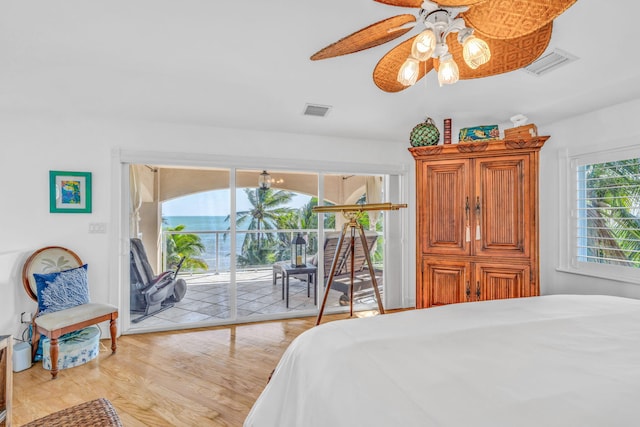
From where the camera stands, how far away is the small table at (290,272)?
4.10 meters

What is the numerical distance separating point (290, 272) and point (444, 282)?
1.82 meters

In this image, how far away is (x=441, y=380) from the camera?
94cm

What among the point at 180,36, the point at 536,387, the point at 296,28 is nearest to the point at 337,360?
the point at 536,387

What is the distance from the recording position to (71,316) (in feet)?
8.89

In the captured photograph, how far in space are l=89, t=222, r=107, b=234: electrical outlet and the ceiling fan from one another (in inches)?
116

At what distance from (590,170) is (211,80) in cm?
352

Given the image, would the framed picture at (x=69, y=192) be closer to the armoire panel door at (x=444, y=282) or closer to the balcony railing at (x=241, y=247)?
the balcony railing at (x=241, y=247)

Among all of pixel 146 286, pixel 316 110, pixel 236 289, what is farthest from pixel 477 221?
pixel 146 286

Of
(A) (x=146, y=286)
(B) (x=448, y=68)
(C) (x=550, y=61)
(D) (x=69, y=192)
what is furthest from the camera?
(A) (x=146, y=286)

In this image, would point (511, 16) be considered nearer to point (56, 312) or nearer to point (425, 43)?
point (425, 43)

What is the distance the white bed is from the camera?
81 cm

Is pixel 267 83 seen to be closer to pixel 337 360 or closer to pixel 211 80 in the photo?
pixel 211 80

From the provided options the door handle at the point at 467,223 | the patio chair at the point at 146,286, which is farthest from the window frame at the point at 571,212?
the patio chair at the point at 146,286

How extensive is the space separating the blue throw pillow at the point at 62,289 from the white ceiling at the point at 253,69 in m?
1.52
